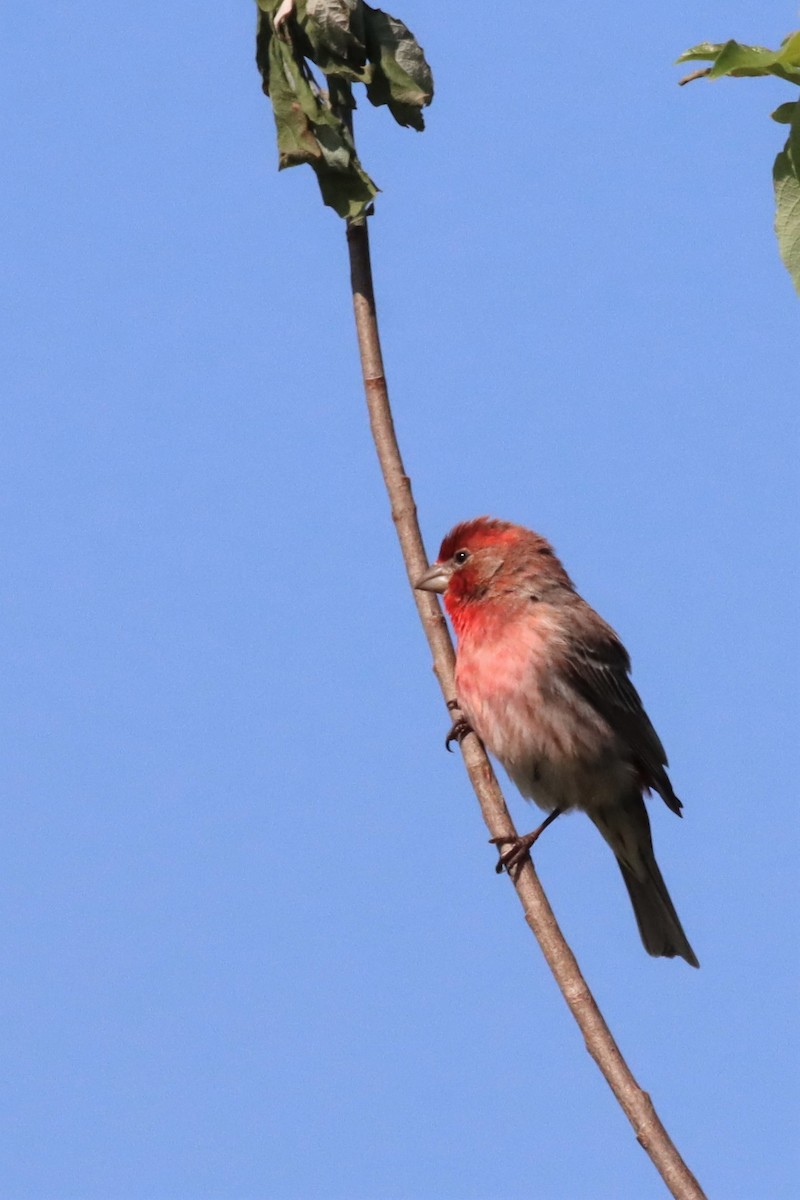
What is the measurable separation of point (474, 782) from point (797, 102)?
126 inches

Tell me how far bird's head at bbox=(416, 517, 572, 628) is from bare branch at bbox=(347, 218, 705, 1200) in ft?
9.37

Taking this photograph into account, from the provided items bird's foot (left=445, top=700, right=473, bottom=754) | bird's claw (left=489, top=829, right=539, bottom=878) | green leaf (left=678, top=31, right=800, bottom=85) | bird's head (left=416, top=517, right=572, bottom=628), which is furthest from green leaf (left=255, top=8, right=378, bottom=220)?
bird's head (left=416, top=517, right=572, bottom=628)

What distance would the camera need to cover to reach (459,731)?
282 inches

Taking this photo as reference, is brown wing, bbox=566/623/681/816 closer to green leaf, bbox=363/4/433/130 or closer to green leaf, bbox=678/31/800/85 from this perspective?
green leaf, bbox=363/4/433/130

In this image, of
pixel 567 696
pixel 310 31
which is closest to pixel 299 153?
pixel 310 31

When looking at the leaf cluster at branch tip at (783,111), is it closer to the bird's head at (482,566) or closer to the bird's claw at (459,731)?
the bird's claw at (459,731)

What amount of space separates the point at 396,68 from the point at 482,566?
3.99 metres

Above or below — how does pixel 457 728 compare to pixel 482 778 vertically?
above

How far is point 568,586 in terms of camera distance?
379 inches

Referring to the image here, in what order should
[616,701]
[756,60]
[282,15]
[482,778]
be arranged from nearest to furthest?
[756,60] < [282,15] < [482,778] < [616,701]

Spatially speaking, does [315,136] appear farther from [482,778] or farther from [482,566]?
[482,566]

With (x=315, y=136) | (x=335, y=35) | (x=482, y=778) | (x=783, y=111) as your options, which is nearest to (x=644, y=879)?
(x=482, y=778)

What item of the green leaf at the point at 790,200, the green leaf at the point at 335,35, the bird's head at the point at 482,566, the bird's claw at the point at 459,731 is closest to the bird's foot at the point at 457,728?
the bird's claw at the point at 459,731

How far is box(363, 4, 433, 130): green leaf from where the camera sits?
18.1 ft
